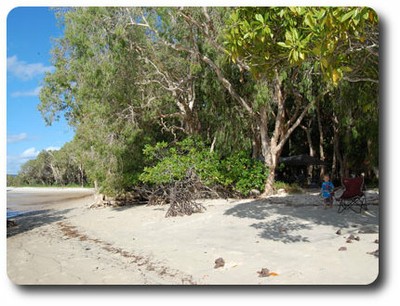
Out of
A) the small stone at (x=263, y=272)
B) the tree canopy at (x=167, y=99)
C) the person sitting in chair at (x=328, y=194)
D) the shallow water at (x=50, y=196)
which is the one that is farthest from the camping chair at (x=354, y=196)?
the shallow water at (x=50, y=196)

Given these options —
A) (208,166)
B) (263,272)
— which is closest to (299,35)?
(263,272)

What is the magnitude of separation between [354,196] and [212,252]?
9.28ft

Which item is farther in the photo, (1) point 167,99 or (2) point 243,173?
(1) point 167,99

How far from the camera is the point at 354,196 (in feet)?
19.6

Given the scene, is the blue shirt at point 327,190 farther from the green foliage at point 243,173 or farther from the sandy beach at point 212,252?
the green foliage at point 243,173

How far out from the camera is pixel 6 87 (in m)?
4.31

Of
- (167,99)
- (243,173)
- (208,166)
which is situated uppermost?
(167,99)

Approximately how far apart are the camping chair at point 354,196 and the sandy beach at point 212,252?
173 mm

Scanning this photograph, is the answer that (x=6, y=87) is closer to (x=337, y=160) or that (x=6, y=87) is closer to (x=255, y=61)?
(x=255, y=61)

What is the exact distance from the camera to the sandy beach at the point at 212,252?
384 cm

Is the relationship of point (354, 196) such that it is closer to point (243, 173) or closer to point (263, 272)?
point (263, 272)

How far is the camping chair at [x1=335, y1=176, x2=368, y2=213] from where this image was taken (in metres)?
5.86

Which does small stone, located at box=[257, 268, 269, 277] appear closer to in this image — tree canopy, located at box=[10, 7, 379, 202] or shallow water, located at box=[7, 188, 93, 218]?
tree canopy, located at box=[10, 7, 379, 202]

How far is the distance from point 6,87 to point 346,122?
27.7ft
